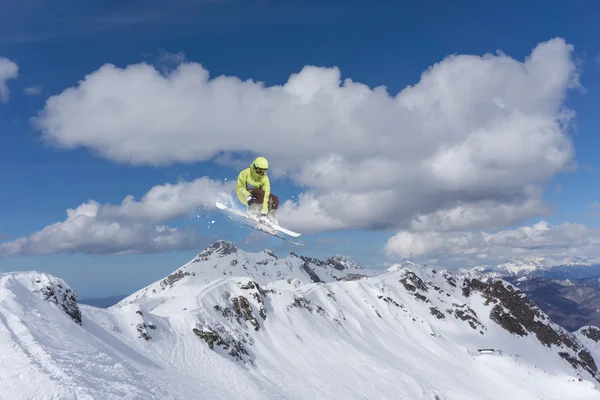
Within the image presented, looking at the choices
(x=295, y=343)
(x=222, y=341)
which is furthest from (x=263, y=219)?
(x=295, y=343)

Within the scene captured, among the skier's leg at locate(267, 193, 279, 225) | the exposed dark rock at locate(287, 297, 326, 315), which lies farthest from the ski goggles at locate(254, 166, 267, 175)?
the exposed dark rock at locate(287, 297, 326, 315)

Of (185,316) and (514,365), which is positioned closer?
(185,316)

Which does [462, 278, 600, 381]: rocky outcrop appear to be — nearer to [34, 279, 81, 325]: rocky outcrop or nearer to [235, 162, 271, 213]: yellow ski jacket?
[34, 279, 81, 325]: rocky outcrop

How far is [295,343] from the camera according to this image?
6594 cm

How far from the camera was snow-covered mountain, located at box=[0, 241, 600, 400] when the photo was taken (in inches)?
936

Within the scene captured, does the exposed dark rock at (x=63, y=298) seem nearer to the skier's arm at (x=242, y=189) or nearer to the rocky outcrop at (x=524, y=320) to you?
the skier's arm at (x=242, y=189)

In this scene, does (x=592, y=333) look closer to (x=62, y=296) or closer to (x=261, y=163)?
(x=62, y=296)

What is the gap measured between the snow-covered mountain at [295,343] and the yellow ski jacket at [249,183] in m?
11.5

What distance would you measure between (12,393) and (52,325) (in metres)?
13.0

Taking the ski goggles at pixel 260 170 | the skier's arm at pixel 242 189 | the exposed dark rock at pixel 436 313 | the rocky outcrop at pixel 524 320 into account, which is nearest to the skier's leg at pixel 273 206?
the skier's arm at pixel 242 189

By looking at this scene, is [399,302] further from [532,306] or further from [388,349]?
[532,306]

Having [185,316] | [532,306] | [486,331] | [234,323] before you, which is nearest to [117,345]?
[185,316]

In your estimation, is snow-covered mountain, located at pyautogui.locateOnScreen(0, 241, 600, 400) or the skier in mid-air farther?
snow-covered mountain, located at pyautogui.locateOnScreen(0, 241, 600, 400)

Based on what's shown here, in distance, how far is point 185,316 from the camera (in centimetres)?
5478
